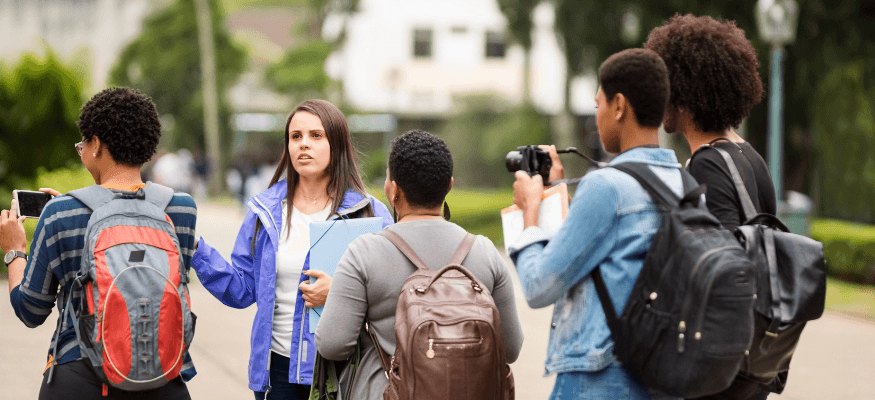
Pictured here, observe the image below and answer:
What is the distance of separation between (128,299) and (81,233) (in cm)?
31

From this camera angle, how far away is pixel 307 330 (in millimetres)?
3227

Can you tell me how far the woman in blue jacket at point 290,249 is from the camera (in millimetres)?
3238

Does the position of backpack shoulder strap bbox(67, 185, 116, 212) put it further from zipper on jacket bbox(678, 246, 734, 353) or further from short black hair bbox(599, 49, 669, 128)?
zipper on jacket bbox(678, 246, 734, 353)

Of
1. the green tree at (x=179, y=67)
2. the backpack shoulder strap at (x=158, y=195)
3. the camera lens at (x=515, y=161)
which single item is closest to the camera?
the camera lens at (x=515, y=161)

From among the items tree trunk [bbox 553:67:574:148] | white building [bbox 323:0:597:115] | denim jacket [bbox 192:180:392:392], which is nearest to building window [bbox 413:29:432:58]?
white building [bbox 323:0:597:115]

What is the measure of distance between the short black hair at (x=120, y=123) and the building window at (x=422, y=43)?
36009mm

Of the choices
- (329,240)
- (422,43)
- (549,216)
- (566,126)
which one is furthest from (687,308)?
(422,43)

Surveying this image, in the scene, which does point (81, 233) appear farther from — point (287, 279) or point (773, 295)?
point (773, 295)

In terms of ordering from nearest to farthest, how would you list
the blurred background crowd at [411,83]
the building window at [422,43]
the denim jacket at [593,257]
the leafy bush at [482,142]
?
the denim jacket at [593,257] < the blurred background crowd at [411,83] < the leafy bush at [482,142] < the building window at [422,43]

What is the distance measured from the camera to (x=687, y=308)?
2113 millimetres

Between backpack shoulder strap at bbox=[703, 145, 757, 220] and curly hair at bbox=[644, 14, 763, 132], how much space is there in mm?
178

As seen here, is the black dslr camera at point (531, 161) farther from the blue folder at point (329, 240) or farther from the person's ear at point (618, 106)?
the blue folder at point (329, 240)

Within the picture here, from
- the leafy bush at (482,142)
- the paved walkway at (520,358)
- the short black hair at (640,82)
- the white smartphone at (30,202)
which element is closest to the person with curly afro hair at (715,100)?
the short black hair at (640,82)

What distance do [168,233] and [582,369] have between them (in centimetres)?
137
